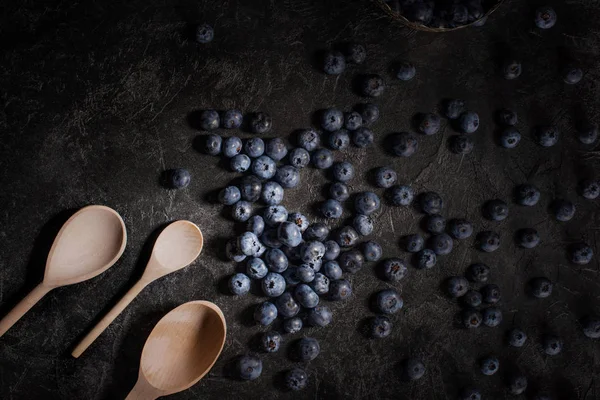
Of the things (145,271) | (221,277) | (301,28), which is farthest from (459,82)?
(145,271)

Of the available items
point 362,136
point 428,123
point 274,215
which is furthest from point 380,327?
point 428,123

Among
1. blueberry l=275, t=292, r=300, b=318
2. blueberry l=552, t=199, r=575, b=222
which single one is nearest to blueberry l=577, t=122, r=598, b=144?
blueberry l=552, t=199, r=575, b=222

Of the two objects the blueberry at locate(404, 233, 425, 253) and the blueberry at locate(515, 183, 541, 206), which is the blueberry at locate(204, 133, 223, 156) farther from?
the blueberry at locate(515, 183, 541, 206)

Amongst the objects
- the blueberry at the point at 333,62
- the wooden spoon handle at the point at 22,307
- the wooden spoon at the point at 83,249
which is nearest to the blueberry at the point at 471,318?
the blueberry at the point at 333,62

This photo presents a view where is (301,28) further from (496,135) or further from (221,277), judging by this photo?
(221,277)

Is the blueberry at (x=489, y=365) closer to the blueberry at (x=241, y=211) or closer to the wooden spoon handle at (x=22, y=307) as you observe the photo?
the blueberry at (x=241, y=211)

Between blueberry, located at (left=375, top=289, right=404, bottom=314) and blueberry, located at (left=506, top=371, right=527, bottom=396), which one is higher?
blueberry, located at (left=375, top=289, right=404, bottom=314)

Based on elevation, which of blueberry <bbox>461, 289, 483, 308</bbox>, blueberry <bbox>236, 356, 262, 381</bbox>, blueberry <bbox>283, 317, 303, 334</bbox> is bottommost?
blueberry <bbox>236, 356, 262, 381</bbox>
